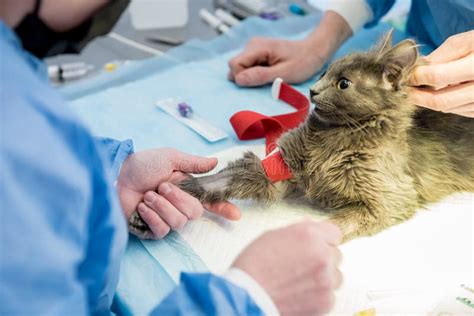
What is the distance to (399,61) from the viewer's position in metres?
1.05

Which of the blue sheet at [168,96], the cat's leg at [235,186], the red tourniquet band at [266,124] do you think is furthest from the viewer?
the red tourniquet band at [266,124]

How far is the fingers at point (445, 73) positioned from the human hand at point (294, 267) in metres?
0.49

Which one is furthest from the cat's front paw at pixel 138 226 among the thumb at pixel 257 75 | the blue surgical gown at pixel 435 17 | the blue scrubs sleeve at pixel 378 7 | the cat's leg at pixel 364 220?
the blue scrubs sleeve at pixel 378 7

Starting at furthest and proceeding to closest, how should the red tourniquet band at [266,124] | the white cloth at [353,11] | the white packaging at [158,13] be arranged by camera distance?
the white packaging at [158,13] < the white cloth at [353,11] < the red tourniquet band at [266,124]

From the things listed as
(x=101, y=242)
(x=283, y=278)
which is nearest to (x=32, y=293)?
(x=101, y=242)

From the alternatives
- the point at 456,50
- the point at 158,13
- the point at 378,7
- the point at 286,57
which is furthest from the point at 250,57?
the point at 456,50

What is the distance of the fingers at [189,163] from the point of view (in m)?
1.17

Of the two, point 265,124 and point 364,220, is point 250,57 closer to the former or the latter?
point 265,124

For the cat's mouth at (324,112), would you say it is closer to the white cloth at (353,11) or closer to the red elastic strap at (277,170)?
the red elastic strap at (277,170)

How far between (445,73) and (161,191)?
2.15 feet

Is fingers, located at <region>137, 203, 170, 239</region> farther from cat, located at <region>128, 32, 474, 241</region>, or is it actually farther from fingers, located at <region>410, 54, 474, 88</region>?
fingers, located at <region>410, 54, 474, 88</region>

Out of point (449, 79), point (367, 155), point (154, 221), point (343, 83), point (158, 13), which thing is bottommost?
point (158, 13)

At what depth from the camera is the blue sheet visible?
101cm

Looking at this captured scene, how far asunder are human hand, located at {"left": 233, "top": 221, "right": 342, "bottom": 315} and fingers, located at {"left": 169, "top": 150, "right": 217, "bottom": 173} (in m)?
0.45
